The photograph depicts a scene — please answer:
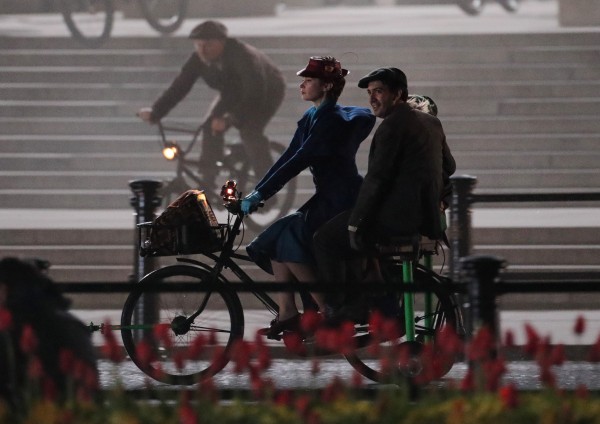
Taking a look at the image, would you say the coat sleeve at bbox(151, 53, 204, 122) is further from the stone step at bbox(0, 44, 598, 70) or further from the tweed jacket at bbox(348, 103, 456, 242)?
the tweed jacket at bbox(348, 103, 456, 242)

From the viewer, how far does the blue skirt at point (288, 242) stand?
8.26m

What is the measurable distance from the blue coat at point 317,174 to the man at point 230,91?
5.30 metres

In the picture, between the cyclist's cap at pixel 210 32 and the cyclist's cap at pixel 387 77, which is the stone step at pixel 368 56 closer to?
the cyclist's cap at pixel 210 32

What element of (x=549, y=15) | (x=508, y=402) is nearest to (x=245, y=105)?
(x=508, y=402)

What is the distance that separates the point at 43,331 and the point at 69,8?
14.4m

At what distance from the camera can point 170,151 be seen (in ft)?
43.8

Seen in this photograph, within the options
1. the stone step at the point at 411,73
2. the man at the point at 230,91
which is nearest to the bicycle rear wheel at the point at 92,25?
the stone step at the point at 411,73

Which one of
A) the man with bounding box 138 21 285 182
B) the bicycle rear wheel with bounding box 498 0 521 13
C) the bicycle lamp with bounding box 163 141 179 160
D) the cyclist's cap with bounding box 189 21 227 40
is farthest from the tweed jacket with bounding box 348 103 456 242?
the bicycle rear wheel with bounding box 498 0 521 13

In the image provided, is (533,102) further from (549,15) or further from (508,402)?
(508,402)

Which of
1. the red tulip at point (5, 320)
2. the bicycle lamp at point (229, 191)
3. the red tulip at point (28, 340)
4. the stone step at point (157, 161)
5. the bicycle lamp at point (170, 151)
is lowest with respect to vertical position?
the red tulip at point (28, 340)

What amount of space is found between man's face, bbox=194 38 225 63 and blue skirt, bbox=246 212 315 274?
584cm

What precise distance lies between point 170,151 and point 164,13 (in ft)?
29.1

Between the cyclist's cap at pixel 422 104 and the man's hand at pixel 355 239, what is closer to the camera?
the man's hand at pixel 355 239

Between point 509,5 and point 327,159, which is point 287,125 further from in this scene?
point 327,159
